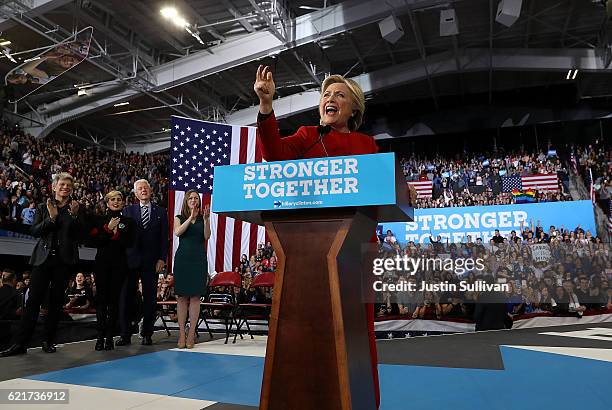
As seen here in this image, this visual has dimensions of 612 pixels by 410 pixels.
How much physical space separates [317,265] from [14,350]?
3024 mm

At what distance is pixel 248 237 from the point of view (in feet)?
22.9

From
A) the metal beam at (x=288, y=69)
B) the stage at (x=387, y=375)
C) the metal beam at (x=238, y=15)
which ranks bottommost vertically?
the stage at (x=387, y=375)

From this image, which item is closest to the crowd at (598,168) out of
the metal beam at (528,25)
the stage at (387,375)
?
the metal beam at (528,25)

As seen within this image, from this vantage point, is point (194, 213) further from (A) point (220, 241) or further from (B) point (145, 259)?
(A) point (220, 241)

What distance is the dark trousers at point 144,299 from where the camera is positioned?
4.12 meters

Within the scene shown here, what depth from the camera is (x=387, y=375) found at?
8.88ft

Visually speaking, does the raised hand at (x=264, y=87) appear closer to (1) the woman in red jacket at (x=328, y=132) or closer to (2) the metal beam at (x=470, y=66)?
(1) the woman in red jacket at (x=328, y=132)

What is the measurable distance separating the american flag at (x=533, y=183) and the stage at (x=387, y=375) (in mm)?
9751

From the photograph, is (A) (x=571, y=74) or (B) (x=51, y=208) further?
(A) (x=571, y=74)

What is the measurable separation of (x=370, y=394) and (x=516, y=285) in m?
5.32

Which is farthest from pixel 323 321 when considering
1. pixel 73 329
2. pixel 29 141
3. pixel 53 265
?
pixel 29 141

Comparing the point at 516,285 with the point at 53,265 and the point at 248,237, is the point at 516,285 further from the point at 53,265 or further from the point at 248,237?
the point at 53,265

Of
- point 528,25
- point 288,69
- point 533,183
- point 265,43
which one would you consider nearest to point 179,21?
point 265,43

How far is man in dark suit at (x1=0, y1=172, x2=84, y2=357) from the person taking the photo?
3398 mm
